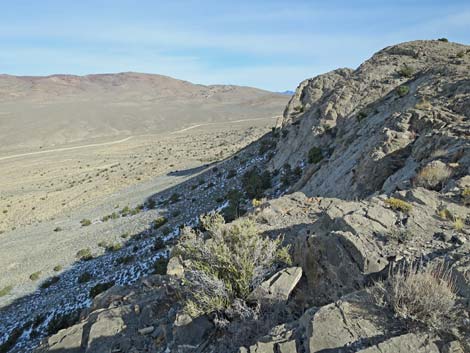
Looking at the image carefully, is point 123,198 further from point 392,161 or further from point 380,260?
point 380,260

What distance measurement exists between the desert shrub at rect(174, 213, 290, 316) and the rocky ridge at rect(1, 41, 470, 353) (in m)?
0.28

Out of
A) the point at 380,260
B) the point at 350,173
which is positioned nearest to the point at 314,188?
the point at 350,173

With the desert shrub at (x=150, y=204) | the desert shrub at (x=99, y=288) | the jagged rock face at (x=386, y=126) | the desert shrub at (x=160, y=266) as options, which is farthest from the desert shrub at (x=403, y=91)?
the desert shrub at (x=150, y=204)

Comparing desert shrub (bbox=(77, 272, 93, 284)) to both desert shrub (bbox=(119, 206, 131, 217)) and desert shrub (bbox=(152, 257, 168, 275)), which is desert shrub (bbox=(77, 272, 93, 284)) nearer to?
desert shrub (bbox=(152, 257, 168, 275))

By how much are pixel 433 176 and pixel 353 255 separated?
15.0ft

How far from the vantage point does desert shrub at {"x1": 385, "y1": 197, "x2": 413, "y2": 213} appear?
680cm

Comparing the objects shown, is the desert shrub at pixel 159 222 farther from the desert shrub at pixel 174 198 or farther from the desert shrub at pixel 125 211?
the desert shrub at pixel 125 211

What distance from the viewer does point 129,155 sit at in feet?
202

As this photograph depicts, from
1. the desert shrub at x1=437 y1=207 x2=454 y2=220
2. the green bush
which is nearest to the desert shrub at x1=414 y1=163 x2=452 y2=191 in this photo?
the desert shrub at x1=437 y1=207 x2=454 y2=220

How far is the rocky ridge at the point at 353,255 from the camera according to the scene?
4.15 m

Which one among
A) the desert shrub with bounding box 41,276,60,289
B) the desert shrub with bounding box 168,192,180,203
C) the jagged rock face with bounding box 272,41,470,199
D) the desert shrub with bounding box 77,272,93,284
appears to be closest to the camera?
the jagged rock face with bounding box 272,41,470,199

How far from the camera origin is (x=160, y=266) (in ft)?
47.1

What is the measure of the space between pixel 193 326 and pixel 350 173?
893cm

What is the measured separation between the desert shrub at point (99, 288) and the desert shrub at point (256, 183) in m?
8.39
